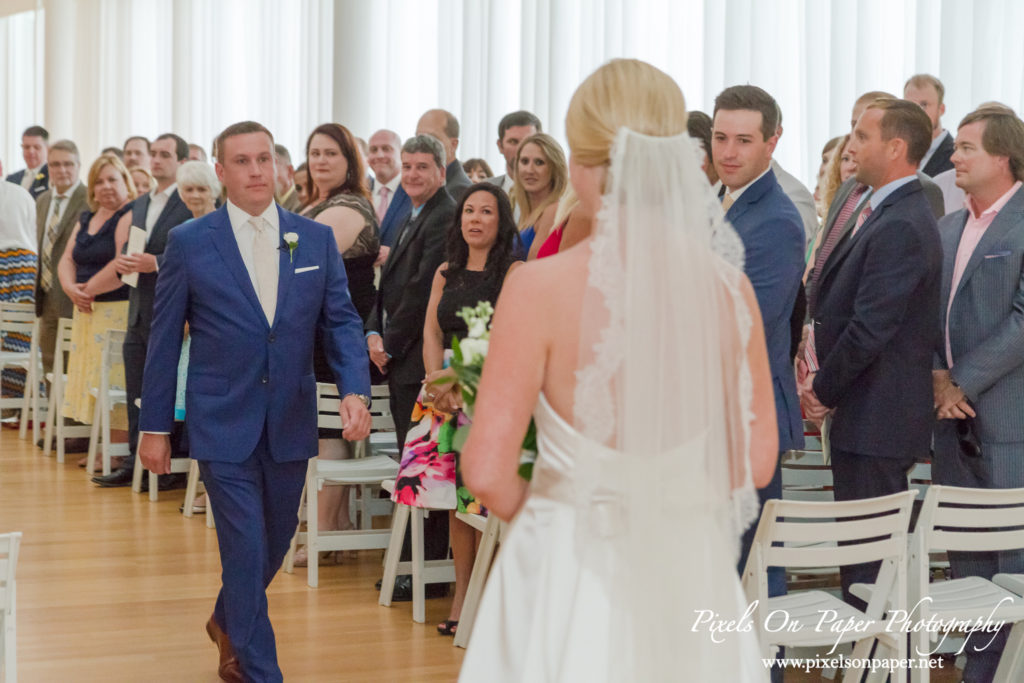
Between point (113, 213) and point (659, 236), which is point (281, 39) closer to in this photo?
point (113, 213)

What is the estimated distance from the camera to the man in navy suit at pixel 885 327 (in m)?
4.30

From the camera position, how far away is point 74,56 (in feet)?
58.4

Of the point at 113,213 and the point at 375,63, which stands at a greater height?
the point at 375,63

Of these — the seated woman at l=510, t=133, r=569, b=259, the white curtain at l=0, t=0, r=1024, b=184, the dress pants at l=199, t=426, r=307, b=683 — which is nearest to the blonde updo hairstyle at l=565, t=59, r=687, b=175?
the dress pants at l=199, t=426, r=307, b=683

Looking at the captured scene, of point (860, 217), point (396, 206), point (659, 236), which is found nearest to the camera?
point (659, 236)

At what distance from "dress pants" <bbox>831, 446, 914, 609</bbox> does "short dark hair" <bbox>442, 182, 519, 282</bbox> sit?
154 cm

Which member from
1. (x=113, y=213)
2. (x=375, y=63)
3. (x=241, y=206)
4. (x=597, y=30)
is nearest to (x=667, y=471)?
(x=241, y=206)

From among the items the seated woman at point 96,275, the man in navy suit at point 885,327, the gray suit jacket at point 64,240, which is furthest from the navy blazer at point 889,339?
the gray suit jacket at point 64,240

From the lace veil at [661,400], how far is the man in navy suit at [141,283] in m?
5.35

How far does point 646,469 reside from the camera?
88.9 inches

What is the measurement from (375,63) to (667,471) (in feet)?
30.1

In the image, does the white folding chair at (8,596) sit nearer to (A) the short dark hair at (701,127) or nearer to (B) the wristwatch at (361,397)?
(B) the wristwatch at (361,397)

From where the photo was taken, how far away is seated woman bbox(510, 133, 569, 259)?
17.6 feet

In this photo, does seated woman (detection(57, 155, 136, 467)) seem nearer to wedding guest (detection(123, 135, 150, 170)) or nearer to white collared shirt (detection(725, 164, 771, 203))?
wedding guest (detection(123, 135, 150, 170))
